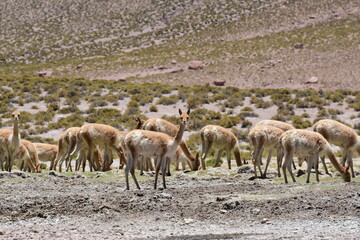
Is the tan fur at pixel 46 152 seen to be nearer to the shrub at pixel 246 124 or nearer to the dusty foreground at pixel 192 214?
the dusty foreground at pixel 192 214

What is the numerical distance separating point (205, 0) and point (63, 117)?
58.4 metres

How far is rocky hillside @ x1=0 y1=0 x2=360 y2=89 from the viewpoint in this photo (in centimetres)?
6594

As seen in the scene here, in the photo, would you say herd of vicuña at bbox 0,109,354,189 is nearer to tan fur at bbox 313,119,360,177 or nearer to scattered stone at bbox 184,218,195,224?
tan fur at bbox 313,119,360,177

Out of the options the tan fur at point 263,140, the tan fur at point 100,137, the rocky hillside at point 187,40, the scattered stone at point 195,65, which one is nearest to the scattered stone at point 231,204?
the tan fur at point 263,140

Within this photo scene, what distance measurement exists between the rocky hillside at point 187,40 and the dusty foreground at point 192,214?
161ft

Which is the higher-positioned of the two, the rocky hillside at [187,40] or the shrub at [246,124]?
the rocky hillside at [187,40]

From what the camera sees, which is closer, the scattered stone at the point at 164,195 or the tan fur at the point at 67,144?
the scattered stone at the point at 164,195

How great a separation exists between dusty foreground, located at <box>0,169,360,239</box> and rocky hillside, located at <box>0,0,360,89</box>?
161ft

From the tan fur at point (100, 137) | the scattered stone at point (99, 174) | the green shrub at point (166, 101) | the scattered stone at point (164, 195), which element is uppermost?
the green shrub at point (166, 101)

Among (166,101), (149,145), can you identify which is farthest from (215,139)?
(166,101)

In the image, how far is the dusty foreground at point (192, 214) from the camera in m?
9.01

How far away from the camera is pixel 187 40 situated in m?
79.8

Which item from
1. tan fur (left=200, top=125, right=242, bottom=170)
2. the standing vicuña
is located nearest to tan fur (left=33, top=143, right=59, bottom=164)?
tan fur (left=200, top=125, right=242, bottom=170)

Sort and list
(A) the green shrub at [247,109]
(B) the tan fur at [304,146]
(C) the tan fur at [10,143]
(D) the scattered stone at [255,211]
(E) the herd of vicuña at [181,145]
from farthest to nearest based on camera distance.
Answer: (A) the green shrub at [247,109] → (C) the tan fur at [10,143] → (E) the herd of vicuña at [181,145] → (B) the tan fur at [304,146] → (D) the scattered stone at [255,211]
